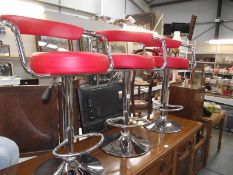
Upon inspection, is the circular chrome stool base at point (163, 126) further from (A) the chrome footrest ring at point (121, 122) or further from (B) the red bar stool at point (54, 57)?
(B) the red bar stool at point (54, 57)

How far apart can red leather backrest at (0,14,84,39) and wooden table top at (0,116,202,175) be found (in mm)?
731

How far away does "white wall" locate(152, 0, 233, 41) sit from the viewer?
758 centimetres

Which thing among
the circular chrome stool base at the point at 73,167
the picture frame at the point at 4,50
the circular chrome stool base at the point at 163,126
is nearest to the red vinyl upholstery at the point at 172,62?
the circular chrome stool base at the point at 163,126

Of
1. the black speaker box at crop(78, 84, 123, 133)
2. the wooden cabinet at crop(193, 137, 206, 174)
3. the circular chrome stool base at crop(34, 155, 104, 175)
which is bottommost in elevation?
the wooden cabinet at crop(193, 137, 206, 174)

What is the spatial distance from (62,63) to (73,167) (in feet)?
1.90

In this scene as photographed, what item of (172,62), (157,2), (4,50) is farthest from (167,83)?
(157,2)

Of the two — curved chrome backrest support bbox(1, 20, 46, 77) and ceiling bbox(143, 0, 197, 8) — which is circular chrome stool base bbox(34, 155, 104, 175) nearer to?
curved chrome backrest support bbox(1, 20, 46, 77)

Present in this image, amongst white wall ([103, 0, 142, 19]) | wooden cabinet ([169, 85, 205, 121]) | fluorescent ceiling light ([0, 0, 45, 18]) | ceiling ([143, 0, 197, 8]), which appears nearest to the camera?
wooden cabinet ([169, 85, 205, 121])

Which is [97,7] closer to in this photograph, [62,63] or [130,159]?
[130,159]

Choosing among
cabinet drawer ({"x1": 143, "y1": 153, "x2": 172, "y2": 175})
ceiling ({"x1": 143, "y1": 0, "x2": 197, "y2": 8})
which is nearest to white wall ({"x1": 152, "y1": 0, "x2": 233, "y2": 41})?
ceiling ({"x1": 143, "y1": 0, "x2": 197, "y2": 8})

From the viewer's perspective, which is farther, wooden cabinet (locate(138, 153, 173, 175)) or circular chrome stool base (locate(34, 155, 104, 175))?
wooden cabinet (locate(138, 153, 173, 175))

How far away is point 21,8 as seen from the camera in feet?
11.6

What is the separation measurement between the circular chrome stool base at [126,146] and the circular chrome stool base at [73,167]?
0.16 metres

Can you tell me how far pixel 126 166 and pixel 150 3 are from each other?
9528 millimetres
